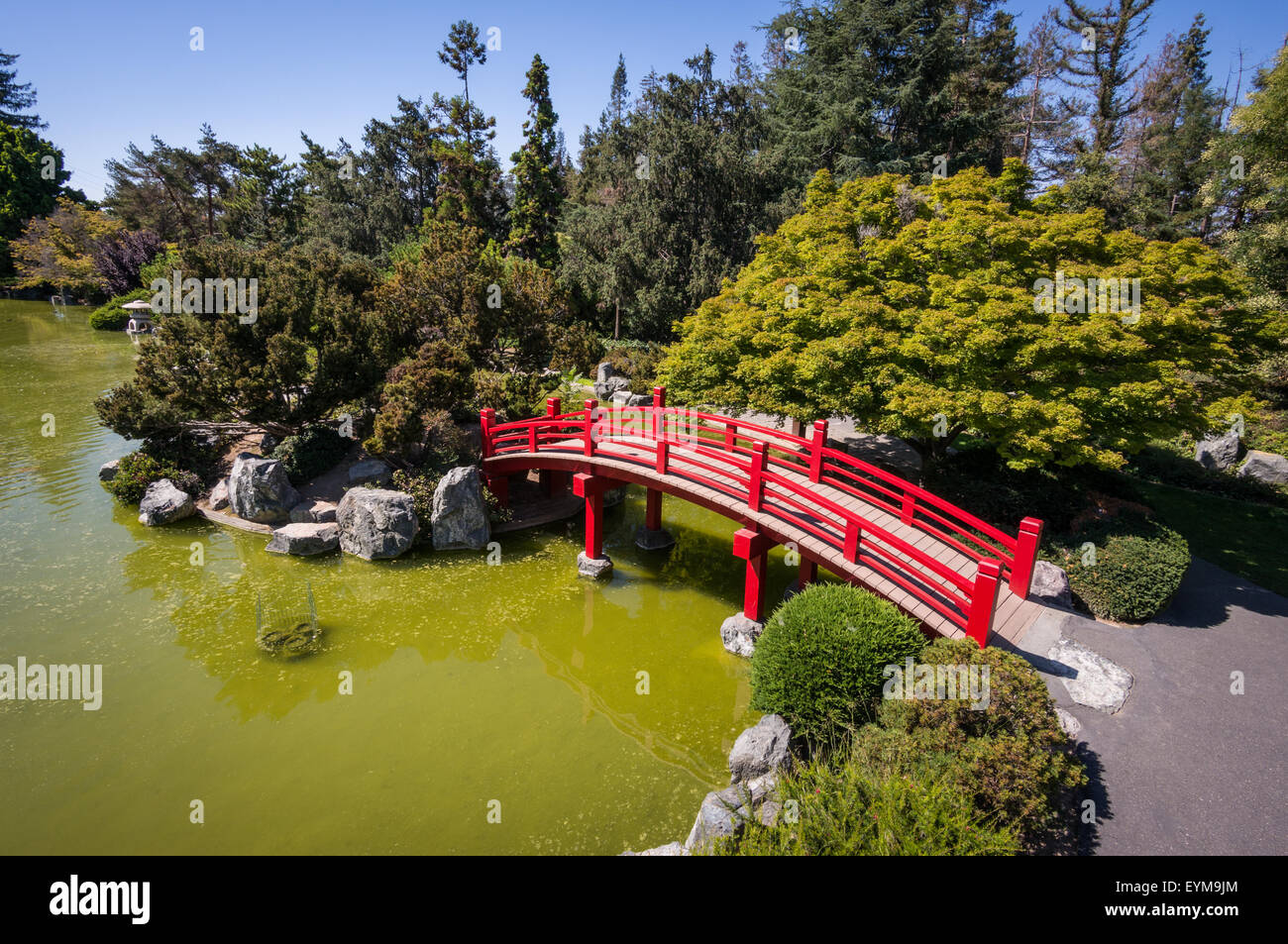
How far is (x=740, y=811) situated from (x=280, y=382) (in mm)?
14148

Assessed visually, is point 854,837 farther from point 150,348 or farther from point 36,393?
point 36,393

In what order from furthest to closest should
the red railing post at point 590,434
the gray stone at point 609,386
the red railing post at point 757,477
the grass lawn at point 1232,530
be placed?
the gray stone at point 609,386, the red railing post at point 590,434, the grass lawn at point 1232,530, the red railing post at point 757,477

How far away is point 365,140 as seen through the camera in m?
46.7

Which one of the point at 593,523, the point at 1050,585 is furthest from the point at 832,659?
the point at 593,523

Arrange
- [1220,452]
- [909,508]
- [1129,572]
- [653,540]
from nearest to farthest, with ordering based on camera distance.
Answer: [1129,572]
[909,508]
[653,540]
[1220,452]

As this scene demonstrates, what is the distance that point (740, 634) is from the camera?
1062 centimetres

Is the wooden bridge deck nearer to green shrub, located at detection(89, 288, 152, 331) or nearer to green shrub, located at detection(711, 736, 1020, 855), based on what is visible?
green shrub, located at detection(711, 736, 1020, 855)

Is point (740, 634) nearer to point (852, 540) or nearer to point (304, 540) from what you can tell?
point (852, 540)

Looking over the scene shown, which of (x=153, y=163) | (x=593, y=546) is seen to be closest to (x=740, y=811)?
(x=593, y=546)

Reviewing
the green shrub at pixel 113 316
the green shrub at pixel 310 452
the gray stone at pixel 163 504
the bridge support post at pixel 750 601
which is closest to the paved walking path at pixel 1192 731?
the bridge support post at pixel 750 601

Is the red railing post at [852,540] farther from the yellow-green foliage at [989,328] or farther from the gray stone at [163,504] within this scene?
the gray stone at [163,504]

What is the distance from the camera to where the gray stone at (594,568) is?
12906mm

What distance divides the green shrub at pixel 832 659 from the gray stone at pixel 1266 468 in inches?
569

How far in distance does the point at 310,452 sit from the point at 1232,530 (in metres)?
22.1
